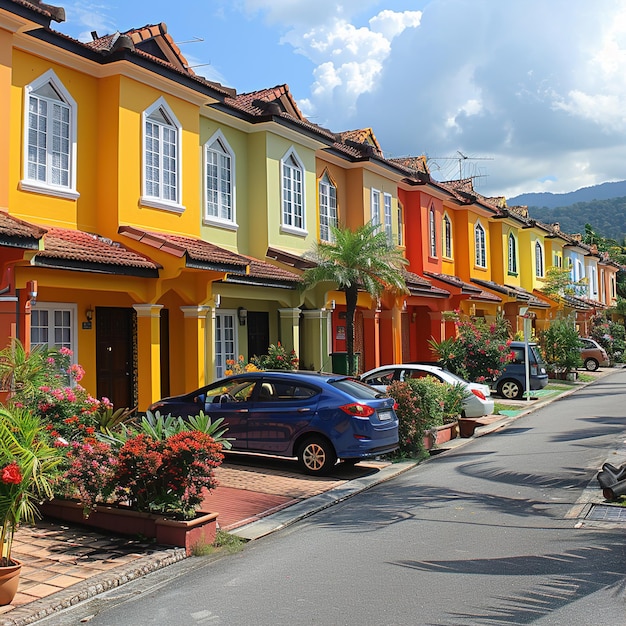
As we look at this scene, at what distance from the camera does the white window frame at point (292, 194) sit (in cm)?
1894

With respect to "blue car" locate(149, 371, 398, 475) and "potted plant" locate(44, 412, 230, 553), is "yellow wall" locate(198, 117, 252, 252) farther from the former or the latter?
"potted plant" locate(44, 412, 230, 553)

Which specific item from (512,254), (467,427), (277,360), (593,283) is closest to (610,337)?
(512,254)

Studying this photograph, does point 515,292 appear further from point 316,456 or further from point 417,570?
point 417,570

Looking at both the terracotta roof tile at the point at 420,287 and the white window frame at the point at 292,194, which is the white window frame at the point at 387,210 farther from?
the white window frame at the point at 292,194

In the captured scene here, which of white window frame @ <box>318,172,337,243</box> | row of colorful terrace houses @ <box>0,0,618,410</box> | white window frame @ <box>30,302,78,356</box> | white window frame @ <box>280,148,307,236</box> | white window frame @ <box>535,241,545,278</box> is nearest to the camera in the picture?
row of colorful terrace houses @ <box>0,0,618,410</box>

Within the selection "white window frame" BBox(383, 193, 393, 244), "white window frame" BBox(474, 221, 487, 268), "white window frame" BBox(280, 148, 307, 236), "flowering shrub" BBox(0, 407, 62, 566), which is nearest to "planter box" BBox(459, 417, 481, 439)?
"white window frame" BBox(280, 148, 307, 236)

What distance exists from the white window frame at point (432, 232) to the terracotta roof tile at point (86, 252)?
15925 millimetres

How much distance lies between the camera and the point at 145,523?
25.5 feet

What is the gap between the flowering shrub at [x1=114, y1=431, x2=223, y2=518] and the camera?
24.9 ft

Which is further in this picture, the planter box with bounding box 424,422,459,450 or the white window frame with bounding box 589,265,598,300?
the white window frame with bounding box 589,265,598,300

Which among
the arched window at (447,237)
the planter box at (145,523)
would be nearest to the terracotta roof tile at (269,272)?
the planter box at (145,523)

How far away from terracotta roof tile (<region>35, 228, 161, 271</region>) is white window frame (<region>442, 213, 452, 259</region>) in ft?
59.3

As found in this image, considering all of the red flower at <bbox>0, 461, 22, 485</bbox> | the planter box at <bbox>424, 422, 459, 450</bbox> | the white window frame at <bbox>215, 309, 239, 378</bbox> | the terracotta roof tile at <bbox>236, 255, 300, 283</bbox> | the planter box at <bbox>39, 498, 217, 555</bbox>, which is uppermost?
the terracotta roof tile at <bbox>236, 255, 300, 283</bbox>

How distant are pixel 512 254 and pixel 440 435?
2388cm
